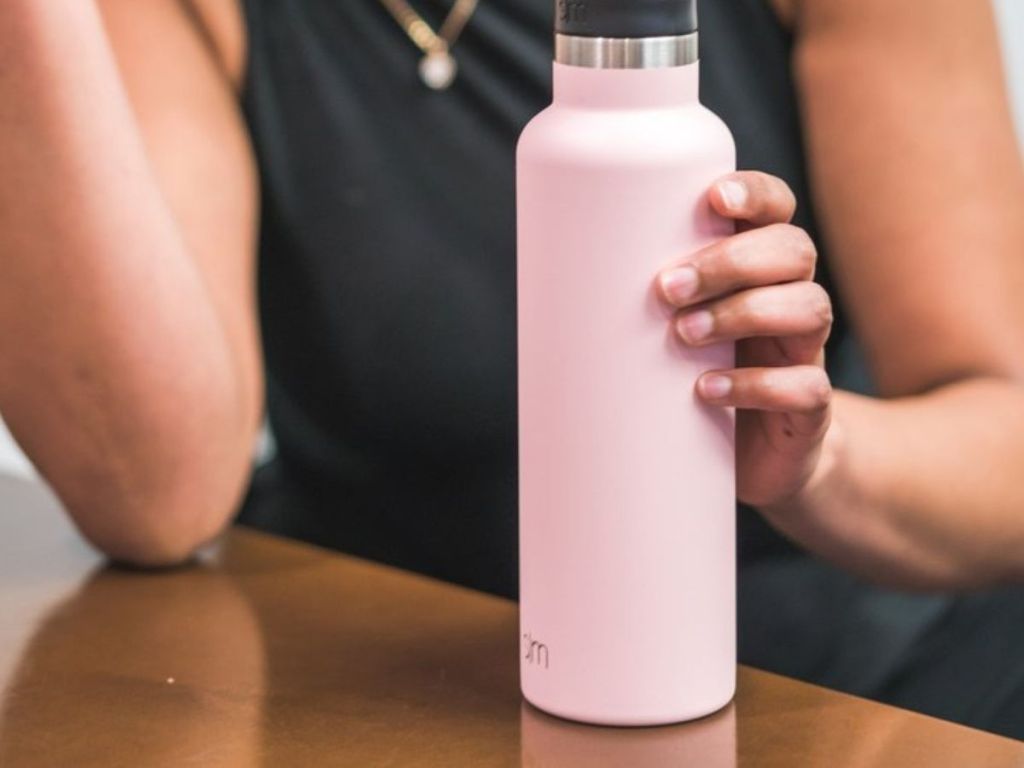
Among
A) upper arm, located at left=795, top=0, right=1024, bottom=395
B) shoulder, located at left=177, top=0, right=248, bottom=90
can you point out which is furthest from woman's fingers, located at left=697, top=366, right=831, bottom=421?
shoulder, located at left=177, top=0, right=248, bottom=90

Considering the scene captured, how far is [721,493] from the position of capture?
0.56 meters

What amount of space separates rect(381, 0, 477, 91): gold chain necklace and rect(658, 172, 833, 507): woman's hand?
347 millimetres

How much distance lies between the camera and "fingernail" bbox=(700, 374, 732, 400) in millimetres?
542

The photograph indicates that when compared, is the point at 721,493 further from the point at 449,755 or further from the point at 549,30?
the point at 549,30

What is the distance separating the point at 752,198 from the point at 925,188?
0.96ft

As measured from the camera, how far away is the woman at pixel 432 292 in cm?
72

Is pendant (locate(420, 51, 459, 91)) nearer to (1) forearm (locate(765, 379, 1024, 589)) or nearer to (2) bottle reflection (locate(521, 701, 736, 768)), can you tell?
(1) forearm (locate(765, 379, 1024, 589))

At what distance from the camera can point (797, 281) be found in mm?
572

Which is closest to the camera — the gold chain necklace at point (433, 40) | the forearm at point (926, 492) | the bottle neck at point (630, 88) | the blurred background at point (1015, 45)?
the bottle neck at point (630, 88)

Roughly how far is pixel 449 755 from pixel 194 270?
31 centimetres

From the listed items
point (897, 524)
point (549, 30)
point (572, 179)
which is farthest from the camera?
point (549, 30)

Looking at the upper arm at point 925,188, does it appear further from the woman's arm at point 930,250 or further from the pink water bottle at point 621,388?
the pink water bottle at point 621,388

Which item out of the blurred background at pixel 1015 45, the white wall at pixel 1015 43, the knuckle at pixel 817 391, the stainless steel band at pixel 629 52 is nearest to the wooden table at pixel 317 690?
the knuckle at pixel 817 391

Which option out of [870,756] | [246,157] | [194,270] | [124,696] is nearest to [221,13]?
[246,157]
